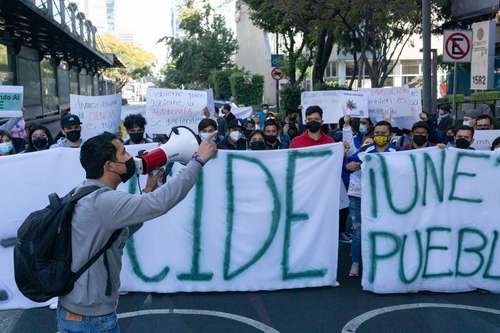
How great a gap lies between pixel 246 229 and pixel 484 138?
383 centimetres

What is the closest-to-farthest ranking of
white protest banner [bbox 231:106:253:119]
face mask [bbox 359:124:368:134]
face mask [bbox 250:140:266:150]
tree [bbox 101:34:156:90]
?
face mask [bbox 250:140:266:150], face mask [bbox 359:124:368:134], white protest banner [bbox 231:106:253:119], tree [bbox 101:34:156:90]

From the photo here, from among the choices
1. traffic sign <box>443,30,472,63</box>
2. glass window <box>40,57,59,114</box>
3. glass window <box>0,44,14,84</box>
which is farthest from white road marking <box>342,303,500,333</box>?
glass window <box>40,57,59,114</box>

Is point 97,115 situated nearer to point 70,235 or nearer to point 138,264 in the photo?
point 138,264

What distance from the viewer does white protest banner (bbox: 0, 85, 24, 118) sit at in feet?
25.0

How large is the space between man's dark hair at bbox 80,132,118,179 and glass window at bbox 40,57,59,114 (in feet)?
67.1

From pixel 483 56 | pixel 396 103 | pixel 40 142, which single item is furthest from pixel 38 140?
pixel 483 56

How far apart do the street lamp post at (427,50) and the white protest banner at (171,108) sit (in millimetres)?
5621

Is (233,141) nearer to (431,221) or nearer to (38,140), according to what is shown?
(38,140)

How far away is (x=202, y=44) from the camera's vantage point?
170ft

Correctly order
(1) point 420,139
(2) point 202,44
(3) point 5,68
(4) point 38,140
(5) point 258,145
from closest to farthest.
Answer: (1) point 420,139, (4) point 38,140, (5) point 258,145, (3) point 5,68, (2) point 202,44

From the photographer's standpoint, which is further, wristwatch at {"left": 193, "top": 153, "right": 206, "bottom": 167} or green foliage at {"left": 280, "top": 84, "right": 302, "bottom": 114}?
green foliage at {"left": 280, "top": 84, "right": 302, "bottom": 114}

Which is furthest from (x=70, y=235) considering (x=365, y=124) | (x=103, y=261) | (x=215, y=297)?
(x=365, y=124)

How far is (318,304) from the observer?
470 centimetres

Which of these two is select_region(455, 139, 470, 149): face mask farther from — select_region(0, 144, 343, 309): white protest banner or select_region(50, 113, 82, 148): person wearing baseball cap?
select_region(50, 113, 82, 148): person wearing baseball cap
